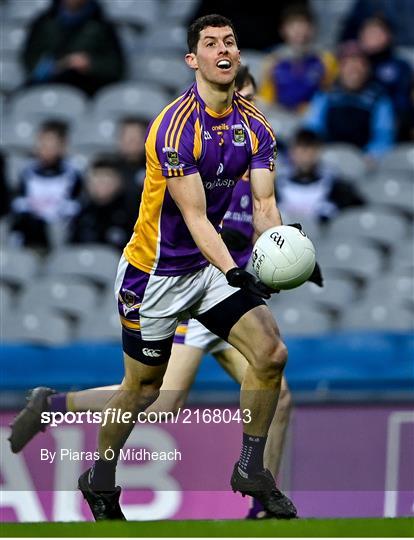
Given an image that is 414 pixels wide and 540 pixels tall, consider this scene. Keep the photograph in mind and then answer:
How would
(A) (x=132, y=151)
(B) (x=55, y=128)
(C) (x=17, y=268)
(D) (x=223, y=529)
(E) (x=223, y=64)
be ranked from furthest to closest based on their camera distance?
(B) (x=55, y=128), (A) (x=132, y=151), (C) (x=17, y=268), (E) (x=223, y=64), (D) (x=223, y=529)

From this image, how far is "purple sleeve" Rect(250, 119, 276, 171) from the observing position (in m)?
6.98

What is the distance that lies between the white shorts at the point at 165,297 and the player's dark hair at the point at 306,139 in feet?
13.9

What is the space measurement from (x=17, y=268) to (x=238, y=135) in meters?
4.58

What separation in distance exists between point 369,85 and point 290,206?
134 cm

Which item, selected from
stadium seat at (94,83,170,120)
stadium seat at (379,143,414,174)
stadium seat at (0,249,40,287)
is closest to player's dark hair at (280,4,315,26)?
stadium seat at (94,83,170,120)

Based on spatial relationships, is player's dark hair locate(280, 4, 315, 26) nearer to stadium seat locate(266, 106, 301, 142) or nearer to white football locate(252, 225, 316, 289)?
stadium seat locate(266, 106, 301, 142)

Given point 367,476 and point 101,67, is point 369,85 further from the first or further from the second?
point 367,476

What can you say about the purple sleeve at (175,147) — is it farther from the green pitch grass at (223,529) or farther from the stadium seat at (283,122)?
the stadium seat at (283,122)

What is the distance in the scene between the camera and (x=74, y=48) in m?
12.5

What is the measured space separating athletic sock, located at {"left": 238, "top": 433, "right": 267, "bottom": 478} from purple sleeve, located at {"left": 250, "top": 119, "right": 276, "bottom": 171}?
4.05 feet

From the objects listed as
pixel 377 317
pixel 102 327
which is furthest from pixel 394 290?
pixel 102 327

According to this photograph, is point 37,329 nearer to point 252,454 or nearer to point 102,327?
point 102,327

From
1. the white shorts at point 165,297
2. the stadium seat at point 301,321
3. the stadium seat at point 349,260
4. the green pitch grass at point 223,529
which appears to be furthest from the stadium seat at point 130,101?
the green pitch grass at point 223,529

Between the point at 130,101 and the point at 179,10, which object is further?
the point at 179,10
